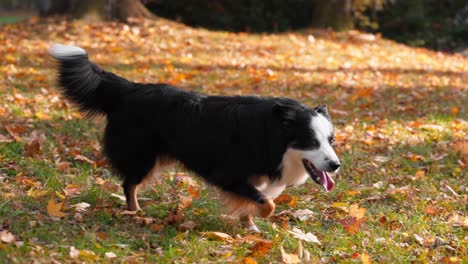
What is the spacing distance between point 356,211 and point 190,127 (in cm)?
150

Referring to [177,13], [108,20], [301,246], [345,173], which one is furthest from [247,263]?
[177,13]

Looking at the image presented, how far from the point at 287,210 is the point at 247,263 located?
1374 millimetres

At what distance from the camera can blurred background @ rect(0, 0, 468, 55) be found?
61.4 feet

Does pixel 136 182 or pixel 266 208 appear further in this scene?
pixel 136 182

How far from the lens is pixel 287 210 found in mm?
5473

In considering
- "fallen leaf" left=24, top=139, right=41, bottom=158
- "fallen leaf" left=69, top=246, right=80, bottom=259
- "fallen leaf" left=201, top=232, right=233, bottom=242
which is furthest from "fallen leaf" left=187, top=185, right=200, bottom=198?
"fallen leaf" left=69, top=246, right=80, bottom=259

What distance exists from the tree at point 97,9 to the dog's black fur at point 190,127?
10.4 m

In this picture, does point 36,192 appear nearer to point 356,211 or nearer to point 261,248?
point 261,248

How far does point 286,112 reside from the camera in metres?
4.61

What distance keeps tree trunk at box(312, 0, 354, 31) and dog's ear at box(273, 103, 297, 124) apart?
14.2 meters

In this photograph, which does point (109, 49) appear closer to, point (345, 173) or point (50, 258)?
point (345, 173)

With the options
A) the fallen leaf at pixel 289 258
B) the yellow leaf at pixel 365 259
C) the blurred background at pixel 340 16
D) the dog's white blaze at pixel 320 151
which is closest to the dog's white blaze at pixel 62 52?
the dog's white blaze at pixel 320 151


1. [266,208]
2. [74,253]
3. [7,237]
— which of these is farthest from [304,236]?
[7,237]

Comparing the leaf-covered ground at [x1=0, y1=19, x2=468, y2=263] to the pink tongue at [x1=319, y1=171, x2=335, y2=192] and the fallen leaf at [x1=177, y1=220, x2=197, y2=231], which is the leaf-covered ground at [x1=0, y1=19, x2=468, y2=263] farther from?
the pink tongue at [x1=319, y1=171, x2=335, y2=192]
